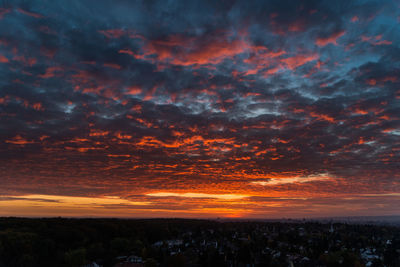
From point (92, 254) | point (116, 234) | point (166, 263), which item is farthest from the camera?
point (116, 234)

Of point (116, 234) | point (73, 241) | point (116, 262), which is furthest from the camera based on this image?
point (116, 234)

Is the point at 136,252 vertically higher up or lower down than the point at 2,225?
lower down

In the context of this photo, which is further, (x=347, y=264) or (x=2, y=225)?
(x=2, y=225)

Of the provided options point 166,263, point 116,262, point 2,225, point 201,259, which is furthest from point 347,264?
point 2,225

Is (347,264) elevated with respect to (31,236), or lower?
lower

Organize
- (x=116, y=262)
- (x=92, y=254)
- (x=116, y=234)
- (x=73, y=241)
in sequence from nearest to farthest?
1. (x=116, y=262)
2. (x=92, y=254)
3. (x=73, y=241)
4. (x=116, y=234)

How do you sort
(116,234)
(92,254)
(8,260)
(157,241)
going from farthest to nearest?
(157,241) → (116,234) → (92,254) → (8,260)

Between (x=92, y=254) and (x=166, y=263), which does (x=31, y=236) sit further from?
(x=166, y=263)

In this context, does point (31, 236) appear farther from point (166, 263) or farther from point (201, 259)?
point (201, 259)

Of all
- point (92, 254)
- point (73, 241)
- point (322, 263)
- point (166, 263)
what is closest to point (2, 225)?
point (73, 241)
